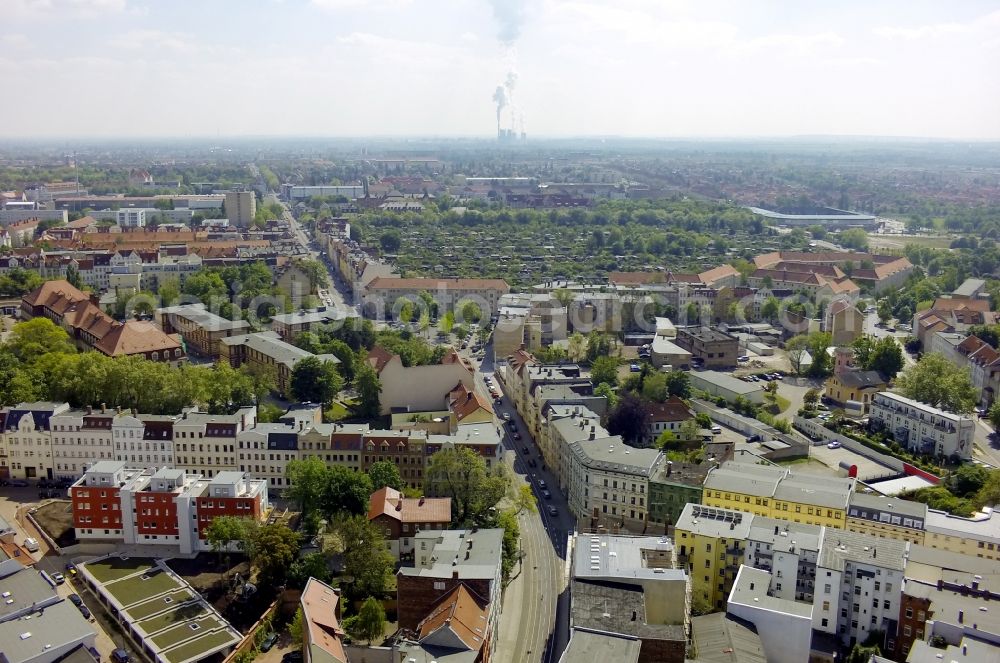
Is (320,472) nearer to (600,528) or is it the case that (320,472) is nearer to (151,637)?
(151,637)

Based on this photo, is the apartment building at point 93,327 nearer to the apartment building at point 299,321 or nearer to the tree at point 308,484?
the apartment building at point 299,321

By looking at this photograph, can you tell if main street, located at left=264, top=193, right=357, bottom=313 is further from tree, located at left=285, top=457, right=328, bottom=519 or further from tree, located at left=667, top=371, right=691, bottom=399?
tree, located at left=285, top=457, right=328, bottom=519

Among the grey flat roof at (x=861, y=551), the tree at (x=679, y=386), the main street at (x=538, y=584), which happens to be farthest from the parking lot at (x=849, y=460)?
the main street at (x=538, y=584)

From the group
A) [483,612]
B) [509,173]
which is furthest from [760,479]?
[509,173]

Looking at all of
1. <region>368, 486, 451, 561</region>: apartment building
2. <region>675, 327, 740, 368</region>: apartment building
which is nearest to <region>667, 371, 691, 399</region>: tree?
<region>675, 327, 740, 368</region>: apartment building

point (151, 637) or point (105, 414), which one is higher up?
point (105, 414)

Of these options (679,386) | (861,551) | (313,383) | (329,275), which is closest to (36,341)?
(313,383)

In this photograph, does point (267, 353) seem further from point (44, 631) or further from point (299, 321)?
point (44, 631)
